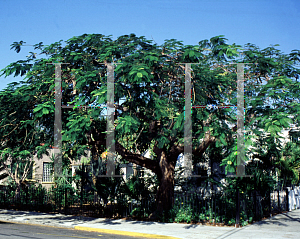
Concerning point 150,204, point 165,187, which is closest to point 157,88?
point 165,187

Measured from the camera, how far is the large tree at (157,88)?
1284cm

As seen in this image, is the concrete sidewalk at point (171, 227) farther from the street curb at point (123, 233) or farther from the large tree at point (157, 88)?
the large tree at point (157, 88)

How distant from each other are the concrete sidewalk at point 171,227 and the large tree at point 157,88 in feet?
9.65

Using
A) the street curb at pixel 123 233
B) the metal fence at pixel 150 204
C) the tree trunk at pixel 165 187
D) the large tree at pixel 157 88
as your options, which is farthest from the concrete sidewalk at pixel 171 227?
the large tree at pixel 157 88

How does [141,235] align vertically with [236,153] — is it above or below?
below

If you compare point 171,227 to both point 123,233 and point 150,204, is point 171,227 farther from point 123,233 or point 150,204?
point 150,204

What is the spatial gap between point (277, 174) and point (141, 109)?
34.5 ft

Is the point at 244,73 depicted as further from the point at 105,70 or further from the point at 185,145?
the point at 105,70

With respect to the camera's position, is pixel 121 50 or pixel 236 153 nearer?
pixel 236 153

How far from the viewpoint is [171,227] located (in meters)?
14.9

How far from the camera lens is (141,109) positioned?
1518 centimetres

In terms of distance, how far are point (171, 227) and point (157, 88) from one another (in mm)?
5917

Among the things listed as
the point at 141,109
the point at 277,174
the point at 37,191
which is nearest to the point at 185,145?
the point at 141,109

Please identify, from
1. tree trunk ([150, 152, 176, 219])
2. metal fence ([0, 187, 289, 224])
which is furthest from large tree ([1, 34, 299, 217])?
metal fence ([0, 187, 289, 224])
